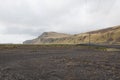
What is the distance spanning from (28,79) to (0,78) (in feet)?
8.71

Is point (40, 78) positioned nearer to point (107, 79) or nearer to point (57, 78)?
point (57, 78)

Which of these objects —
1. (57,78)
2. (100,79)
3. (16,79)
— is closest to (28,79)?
(16,79)

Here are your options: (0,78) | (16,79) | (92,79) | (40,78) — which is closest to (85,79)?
(92,79)

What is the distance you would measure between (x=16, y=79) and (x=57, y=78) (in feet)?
12.0

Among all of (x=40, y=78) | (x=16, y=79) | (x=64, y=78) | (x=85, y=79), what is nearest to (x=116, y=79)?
(x=85, y=79)

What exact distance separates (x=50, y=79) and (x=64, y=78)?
4.52 ft

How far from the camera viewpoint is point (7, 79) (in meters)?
23.4

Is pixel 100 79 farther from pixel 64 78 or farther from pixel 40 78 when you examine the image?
pixel 40 78

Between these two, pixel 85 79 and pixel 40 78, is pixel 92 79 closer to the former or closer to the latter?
pixel 85 79

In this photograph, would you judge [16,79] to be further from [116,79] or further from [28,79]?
[116,79]

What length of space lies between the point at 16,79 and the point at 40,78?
2.15m

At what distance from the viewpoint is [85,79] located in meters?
23.6

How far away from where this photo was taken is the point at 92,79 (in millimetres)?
23469

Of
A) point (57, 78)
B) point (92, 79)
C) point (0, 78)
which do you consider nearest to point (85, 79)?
point (92, 79)
